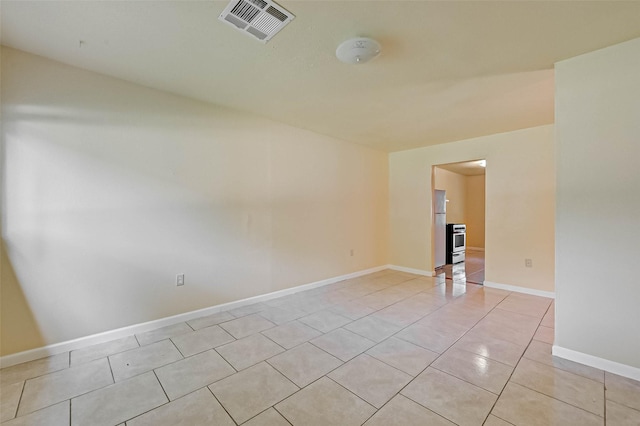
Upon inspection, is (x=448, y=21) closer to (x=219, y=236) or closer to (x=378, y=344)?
(x=378, y=344)

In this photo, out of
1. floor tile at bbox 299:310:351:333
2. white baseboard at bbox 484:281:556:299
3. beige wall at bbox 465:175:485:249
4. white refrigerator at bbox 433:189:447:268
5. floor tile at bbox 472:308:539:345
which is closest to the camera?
floor tile at bbox 472:308:539:345

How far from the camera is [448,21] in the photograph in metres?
1.70

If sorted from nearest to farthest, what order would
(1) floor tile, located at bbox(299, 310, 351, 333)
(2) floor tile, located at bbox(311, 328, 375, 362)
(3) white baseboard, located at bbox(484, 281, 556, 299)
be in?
(2) floor tile, located at bbox(311, 328, 375, 362)
(1) floor tile, located at bbox(299, 310, 351, 333)
(3) white baseboard, located at bbox(484, 281, 556, 299)

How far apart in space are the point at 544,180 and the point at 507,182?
447 mm

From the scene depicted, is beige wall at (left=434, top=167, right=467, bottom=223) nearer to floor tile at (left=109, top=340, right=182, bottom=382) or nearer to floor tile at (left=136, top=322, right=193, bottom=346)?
floor tile at (left=136, top=322, right=193, bottom=346)

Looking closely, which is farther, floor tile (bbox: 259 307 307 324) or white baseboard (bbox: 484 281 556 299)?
white baseboard (bbox: 484 281 556 299)

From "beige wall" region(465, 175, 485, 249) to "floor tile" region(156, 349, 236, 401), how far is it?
8.53 m

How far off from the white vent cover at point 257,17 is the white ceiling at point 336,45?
0.18ft

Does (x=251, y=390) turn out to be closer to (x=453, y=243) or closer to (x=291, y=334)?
Answer: (x=291, y=334)

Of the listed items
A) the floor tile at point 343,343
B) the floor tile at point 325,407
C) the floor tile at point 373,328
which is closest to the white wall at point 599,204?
the floor tile at point 373,328

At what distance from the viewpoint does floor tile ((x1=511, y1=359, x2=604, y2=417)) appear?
165cm

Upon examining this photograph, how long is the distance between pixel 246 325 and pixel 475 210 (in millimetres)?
8212

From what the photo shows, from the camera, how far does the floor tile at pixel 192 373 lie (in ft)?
5.84

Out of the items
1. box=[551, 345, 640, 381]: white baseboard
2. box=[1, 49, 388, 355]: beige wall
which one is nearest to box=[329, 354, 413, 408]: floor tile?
box=[551, 345, 640, 381]: white baseboard
